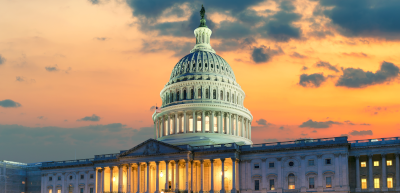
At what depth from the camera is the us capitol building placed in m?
95.9

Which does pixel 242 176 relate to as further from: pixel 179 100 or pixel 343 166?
pixel 179 100

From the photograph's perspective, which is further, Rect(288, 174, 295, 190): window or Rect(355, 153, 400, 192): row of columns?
Rect(288, 174, 295, 190): window

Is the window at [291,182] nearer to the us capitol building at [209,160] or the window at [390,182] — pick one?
the us capitol building at [209,160]

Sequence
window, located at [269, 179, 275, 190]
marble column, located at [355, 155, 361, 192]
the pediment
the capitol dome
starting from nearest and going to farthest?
marble column, located at [355, 155, 361, 192]
window, located at [269, 179, 275, 190]
the pediment
the capitol dome

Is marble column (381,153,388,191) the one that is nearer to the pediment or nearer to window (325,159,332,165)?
window (325,159,332,165)

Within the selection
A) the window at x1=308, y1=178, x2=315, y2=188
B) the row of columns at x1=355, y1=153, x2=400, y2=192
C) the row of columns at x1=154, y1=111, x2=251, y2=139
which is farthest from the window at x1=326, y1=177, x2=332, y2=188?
the row of columns at x1=154, y1=111, x2=251, y2=139

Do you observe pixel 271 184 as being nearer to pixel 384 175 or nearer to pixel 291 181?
pixel 291 181

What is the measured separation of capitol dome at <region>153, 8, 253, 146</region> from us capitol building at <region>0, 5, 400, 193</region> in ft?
0.82

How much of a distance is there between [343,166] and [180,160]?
32348mm

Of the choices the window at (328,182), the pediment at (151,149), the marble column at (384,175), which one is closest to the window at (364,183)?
the marble column at (384,175)

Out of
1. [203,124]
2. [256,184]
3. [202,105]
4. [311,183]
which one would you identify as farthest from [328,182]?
[202,105]

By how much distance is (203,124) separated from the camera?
12438 centimetres

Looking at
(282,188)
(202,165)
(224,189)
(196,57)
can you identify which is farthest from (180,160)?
(196,57)

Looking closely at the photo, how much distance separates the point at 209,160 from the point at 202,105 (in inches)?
907
